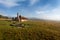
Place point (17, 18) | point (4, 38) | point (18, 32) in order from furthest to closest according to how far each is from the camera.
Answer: point (17, 18), point (18, 32), point (4, 38)

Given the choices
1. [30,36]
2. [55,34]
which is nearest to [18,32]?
[30,36]

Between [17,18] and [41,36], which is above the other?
[17,18]

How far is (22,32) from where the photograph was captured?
2703 centimetres

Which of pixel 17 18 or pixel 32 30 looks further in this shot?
pixel 17 18

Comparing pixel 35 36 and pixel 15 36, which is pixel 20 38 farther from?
pixel 35 36

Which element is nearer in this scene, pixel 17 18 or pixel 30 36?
pixel 30 36

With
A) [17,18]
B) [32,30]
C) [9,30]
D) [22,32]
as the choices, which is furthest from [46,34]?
[17,18]

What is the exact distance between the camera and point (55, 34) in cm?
2733

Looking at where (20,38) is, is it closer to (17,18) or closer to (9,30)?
(9,30)

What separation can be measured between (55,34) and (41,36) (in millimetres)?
2975

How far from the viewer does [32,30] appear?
28047 mm

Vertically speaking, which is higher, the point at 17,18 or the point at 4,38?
the point at 17,18

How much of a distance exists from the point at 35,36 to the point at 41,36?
1.17 metres

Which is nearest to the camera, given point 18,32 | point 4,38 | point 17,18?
point 4,38
